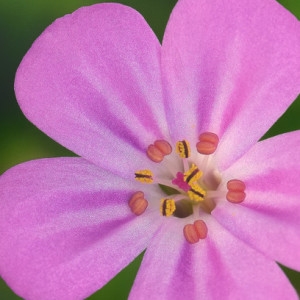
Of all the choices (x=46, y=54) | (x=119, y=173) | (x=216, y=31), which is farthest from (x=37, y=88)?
(x=216, y=31)

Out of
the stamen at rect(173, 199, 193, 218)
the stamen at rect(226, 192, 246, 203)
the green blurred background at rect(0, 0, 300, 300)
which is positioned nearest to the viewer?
the stamen at rect(226, 192, 246, 203)

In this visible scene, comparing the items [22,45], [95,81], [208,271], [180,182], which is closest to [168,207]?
[180,182]

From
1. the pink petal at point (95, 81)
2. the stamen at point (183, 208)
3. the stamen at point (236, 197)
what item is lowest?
the stamen at point (183, 208)

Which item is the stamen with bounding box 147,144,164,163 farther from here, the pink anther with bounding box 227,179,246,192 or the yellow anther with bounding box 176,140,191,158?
the pink anther with bounding box 227,179,246,192

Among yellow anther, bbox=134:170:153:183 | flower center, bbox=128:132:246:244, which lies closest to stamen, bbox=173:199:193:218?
flower center, bbox=128:132:246:244

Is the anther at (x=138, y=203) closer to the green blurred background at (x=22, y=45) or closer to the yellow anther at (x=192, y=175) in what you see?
the yellow anther at (x=192, y=175)

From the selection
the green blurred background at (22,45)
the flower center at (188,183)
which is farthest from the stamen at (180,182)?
the green blurred background at (22,45)
